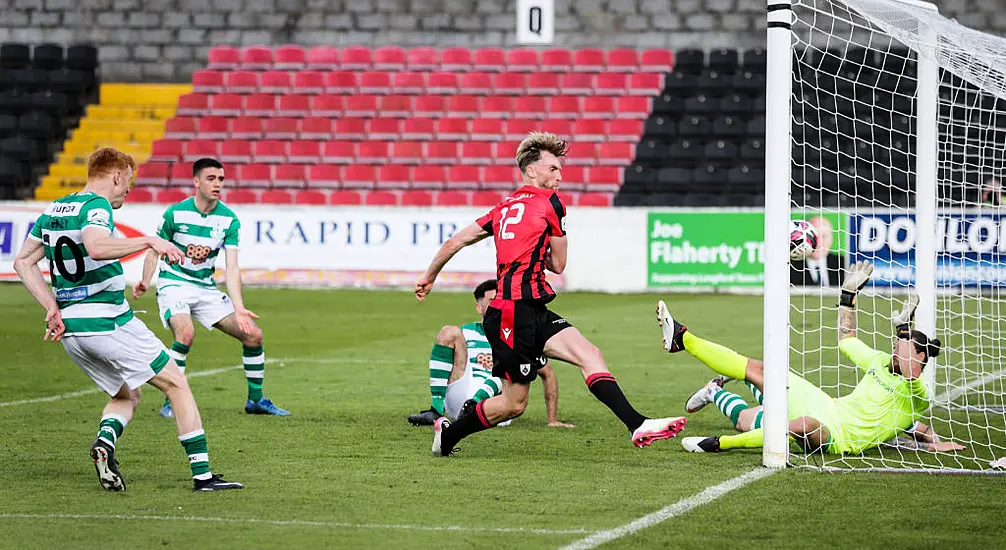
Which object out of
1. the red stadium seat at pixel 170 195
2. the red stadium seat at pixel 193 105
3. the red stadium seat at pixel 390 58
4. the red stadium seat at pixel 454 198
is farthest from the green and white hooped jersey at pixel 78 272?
the red stadium seat at pixel 193 105

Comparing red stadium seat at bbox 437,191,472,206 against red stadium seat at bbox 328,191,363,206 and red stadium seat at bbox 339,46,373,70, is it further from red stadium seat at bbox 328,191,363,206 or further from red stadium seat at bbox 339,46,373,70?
red stadium seat at bbox 339,46,373,70

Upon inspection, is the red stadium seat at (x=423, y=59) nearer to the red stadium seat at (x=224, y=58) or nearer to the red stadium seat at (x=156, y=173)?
the red stadium seat at (x=224, y=58)

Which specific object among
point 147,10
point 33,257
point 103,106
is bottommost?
point 33,257

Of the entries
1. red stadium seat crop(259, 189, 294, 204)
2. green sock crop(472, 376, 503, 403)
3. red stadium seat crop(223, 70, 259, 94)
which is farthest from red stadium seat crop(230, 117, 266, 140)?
green sock crop(472, 376, 503, 403)

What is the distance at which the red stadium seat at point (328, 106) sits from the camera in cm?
2845

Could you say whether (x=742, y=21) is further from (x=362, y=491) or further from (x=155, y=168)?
(x=362, y=491)

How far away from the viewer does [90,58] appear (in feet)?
97.1

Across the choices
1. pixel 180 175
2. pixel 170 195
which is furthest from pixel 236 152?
pixel 170 195

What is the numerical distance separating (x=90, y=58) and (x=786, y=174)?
24979mm

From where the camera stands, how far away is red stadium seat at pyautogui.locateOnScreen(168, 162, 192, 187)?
27094 millimetres

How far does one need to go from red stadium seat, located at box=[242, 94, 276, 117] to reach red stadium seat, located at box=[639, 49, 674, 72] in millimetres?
7661

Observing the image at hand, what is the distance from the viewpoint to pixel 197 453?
6.66 m

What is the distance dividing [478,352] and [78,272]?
329cm

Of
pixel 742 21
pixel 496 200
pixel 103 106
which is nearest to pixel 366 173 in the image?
pixel 496 200
